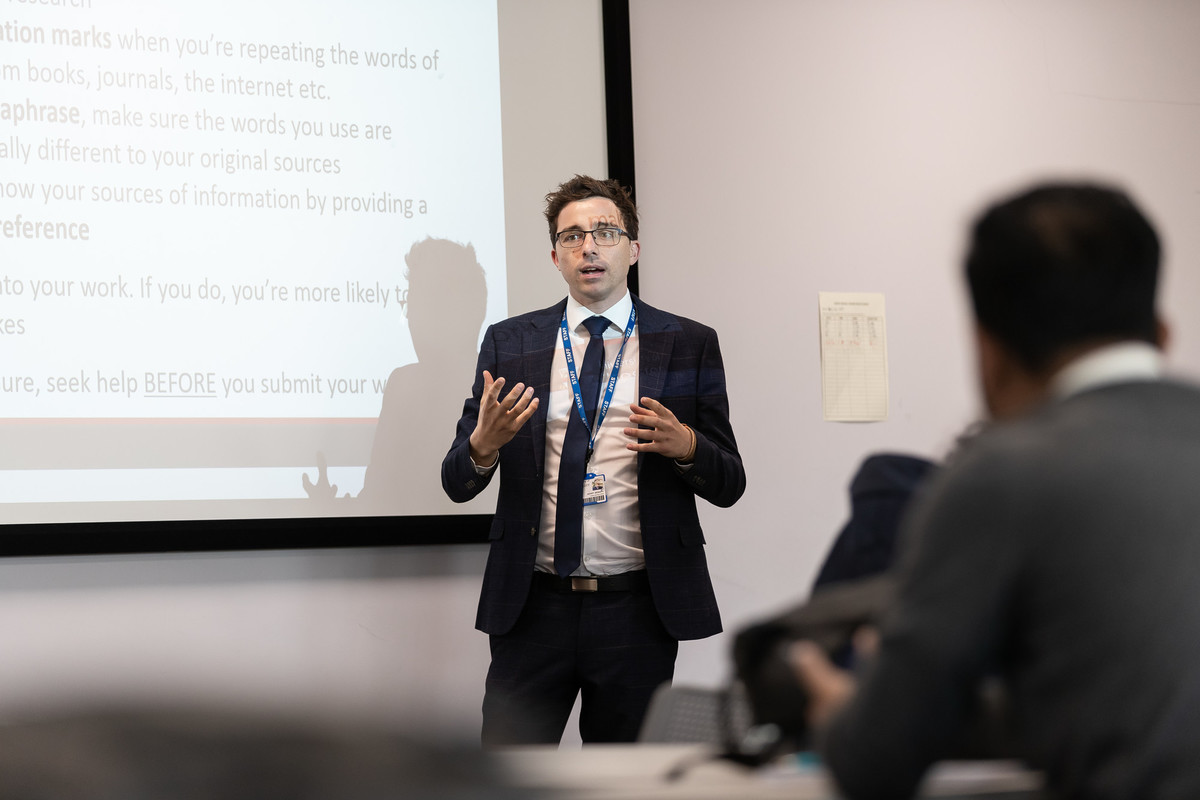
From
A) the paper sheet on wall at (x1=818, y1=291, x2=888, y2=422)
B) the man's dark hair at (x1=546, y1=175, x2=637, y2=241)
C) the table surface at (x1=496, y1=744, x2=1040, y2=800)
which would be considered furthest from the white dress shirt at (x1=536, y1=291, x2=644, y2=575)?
the table surface at (x1=496, y1=744, x2=1040, y2=800)

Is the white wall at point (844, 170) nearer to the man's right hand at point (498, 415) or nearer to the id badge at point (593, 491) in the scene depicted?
the id badge at point (593, 491)

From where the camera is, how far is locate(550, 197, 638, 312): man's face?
8.50 ft

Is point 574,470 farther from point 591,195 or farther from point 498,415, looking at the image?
point 591,195

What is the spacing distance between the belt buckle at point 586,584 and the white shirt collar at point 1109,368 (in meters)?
1.63

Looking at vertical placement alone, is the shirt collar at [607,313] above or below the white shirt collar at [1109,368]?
above

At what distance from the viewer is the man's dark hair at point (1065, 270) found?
889 millimetres

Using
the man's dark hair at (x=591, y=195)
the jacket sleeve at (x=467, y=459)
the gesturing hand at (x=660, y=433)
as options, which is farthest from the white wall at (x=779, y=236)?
the gesturing hand at (x=660, y=433)

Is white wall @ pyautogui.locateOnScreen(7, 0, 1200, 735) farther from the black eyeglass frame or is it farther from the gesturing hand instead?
the gesturing hand

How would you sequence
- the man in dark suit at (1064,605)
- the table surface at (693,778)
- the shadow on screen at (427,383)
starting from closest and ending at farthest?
the man in dark suit at (1064,605), the table surface at (693,778), the shadow on screen at (427,383)

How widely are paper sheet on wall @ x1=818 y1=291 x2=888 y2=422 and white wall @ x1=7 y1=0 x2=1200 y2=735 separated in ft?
0.13

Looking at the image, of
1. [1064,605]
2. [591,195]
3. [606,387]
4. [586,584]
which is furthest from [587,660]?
[1064,605]

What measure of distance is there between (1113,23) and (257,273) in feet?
9.84

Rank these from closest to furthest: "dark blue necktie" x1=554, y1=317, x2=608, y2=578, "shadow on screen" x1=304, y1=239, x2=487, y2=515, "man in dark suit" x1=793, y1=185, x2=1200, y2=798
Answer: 1. "man in dark suit" x1=793, y1=185, x2=1200, y2=798
2. "dark blue necktie" x1=554, y1=317, x2=608, y2=578
3. "shadow on screen" x1=304, y1=239, x2=487, y2=515

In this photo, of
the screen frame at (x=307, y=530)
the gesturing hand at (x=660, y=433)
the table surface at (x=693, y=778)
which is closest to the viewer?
the table surface at (x=693, y=778)
